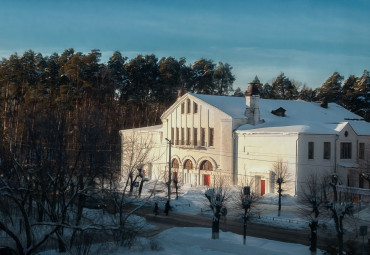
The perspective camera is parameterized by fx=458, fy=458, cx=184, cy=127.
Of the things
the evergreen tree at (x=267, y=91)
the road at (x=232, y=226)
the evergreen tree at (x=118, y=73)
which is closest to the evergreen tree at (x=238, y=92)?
the evergreen tree at (x=267, y=91)

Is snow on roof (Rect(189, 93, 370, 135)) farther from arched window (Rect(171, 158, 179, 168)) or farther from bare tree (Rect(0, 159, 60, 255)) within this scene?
bare tree (Rect(0, 159, 60, 255))

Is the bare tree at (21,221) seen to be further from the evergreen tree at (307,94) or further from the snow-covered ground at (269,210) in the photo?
the evergreen tree at (307,94)

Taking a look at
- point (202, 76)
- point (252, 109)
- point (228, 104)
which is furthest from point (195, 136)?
point (202, 76)

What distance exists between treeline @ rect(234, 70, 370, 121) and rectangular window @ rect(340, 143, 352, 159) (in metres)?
20.0

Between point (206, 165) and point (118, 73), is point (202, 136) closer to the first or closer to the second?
point (206, 165)

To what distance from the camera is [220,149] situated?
48.5 meters

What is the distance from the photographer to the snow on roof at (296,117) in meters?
43.8

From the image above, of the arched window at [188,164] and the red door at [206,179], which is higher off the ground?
the arched window at [188,164]

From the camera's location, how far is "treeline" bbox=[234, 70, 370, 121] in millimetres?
71688

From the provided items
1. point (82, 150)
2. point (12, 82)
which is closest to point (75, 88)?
point (12, 82)

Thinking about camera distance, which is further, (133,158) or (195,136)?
(195,136)

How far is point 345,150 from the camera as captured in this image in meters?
44.4

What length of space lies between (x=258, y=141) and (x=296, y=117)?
26.7 ft

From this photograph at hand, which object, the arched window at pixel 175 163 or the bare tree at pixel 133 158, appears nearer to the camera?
the bare tree at pixel 133 158
